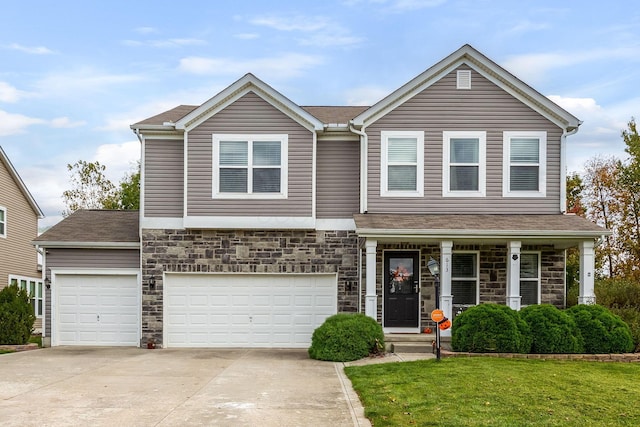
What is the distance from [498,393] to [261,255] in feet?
29.3

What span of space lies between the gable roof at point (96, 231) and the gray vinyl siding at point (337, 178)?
5.11 m

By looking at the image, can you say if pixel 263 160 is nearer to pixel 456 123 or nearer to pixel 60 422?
pixel 456 123

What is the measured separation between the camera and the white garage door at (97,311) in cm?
1797

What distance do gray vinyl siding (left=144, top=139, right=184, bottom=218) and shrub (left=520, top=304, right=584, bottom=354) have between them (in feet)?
30.1

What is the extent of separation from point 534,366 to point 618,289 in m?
5.87

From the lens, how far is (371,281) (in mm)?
15633

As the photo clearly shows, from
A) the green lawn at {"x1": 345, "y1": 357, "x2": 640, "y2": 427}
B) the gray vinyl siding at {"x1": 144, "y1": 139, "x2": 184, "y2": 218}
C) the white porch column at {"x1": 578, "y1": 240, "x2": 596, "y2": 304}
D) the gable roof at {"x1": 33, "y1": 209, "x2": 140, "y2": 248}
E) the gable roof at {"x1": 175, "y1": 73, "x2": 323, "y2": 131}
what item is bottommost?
the green lawn at {"x1": 345, "y1": 357, "x2": 640, "y2": 427}

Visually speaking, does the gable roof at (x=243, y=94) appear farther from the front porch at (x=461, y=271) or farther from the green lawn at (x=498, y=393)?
the green lawn at (x=498, y=393)

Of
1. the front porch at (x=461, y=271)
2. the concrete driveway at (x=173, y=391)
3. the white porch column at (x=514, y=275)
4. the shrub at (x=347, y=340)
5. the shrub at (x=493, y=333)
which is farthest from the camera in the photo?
the front porch at (x=461, y=271)

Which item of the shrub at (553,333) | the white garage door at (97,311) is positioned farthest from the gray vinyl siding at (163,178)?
the shrub at (553,333)

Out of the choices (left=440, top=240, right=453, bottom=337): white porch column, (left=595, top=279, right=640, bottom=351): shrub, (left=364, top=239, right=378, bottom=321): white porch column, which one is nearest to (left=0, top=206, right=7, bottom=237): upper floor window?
(left=364, top=239, right=378, bottom=321): white porch column

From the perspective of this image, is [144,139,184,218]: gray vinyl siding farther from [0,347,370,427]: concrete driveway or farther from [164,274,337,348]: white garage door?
[0,347,370,427]: concrete driveway

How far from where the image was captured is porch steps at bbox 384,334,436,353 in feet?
49.6

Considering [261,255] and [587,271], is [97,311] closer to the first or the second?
[261,255]
